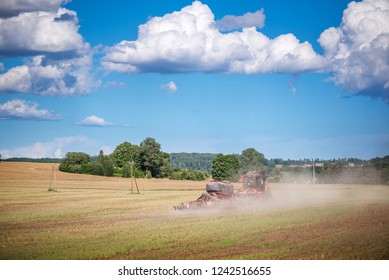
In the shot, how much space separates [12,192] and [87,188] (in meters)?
10.3

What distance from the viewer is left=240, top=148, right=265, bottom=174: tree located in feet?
99.7

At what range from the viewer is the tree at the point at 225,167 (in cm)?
4038

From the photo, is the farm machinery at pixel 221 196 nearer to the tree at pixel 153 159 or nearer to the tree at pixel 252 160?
the tree at pixel 252 160

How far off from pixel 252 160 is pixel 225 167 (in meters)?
8.98

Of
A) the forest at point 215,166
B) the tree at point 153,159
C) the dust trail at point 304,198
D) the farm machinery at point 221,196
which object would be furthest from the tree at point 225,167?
the farm machinery at point 221,196

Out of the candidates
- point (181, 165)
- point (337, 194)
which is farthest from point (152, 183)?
point (337, 194)

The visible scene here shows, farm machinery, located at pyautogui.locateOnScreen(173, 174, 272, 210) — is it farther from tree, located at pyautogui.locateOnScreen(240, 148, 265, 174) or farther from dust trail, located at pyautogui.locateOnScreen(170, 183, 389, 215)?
tree, located at pyautogui.locateOnScreen(240, 148, 265, 174)

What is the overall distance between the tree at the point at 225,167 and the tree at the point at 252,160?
5.01m

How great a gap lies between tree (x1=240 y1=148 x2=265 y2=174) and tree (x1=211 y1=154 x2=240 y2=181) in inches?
197

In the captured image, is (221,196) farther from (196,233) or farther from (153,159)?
(153,159)

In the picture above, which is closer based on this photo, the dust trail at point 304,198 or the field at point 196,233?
the field at point 196,233
